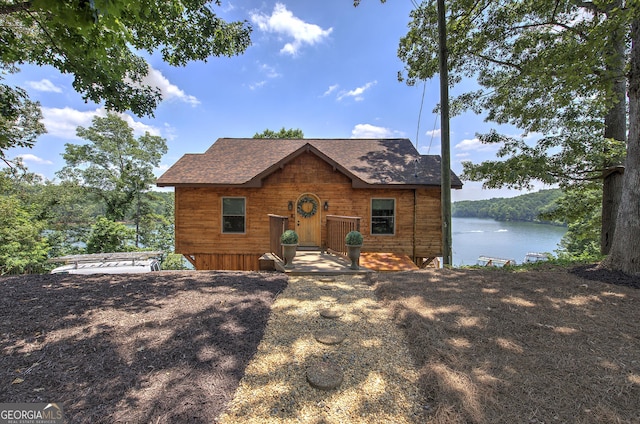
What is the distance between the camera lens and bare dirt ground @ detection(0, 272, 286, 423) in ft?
6.77

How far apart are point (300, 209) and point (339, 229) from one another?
232 centimetres

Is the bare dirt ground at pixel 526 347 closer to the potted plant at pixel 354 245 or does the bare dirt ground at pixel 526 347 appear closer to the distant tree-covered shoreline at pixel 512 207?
the potted plant at pixel 354 245

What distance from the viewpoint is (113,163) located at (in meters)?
20.6

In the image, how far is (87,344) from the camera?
2779 millimetres

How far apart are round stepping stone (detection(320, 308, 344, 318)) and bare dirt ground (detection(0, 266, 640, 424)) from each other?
82 centimetres

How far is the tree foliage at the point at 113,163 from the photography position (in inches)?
773

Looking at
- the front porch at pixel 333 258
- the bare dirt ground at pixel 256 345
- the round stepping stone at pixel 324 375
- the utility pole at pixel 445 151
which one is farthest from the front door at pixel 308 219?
the round stepping stone at pixel 324 375

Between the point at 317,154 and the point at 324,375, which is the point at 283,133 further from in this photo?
the point at 324,375

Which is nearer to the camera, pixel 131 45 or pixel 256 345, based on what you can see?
pixel 256 345

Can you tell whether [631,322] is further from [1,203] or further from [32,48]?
[1,203]

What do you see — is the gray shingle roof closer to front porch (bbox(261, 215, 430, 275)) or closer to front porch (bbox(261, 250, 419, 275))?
front porch (bbox(261, 215, 430, 275))

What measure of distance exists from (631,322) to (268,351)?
461cm

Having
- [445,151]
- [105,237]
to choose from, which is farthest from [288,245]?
[105,237]

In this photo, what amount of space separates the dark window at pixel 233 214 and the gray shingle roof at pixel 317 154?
0.75m
